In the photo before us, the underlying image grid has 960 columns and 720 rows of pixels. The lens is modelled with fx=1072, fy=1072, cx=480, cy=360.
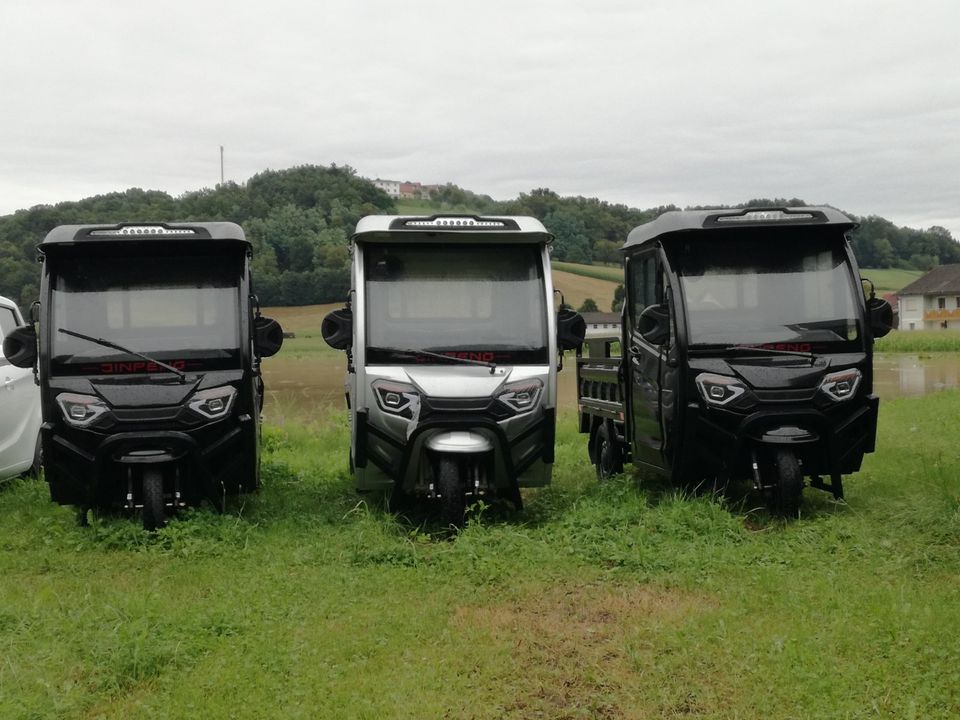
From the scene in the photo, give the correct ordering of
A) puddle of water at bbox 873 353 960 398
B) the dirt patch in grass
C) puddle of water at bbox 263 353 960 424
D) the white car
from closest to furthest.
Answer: the dirt patch in grass, the white car, puddle of water at bbox 263 353 960 424, puddle of water at bbox 873 353 960 398

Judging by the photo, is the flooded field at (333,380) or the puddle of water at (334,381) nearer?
the puddle of water at (334,381)

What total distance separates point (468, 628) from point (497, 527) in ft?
8.32

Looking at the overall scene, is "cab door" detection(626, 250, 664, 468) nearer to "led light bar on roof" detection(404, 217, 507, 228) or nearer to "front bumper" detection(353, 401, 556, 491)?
"front bumper" detection(353, 401, 556, 491)

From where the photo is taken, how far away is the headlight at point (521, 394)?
29.6 ft

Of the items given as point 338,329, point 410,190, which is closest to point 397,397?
point 338,329

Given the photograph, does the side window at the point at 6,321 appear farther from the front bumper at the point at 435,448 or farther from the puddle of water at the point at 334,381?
the puddle of water at the point at 334,381

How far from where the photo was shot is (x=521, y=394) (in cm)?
905

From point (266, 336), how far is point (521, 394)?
234cm

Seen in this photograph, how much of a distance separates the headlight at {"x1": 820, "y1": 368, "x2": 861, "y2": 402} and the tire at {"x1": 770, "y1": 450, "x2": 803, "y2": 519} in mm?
615

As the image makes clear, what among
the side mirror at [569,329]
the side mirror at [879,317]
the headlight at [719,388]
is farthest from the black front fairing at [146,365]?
the side mirror at [879,317]

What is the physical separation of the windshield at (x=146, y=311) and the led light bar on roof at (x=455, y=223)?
1.61 metres

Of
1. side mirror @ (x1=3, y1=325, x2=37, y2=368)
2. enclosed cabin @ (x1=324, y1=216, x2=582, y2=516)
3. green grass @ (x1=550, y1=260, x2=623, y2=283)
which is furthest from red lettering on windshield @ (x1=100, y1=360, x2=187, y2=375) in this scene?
green grass @ (x1=550, y1=260, x2=623, y2=283)

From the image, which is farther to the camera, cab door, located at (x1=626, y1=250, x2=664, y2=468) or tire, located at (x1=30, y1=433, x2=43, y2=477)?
tire, located at (x1=30, y1=433, x2=43, y2=477)

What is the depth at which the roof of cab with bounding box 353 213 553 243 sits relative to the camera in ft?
29.9
